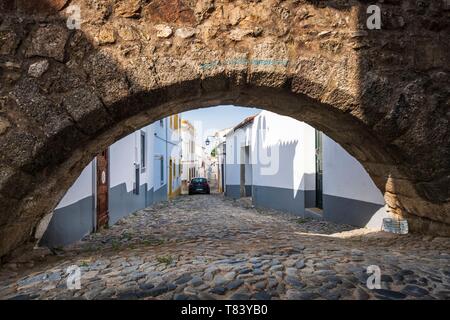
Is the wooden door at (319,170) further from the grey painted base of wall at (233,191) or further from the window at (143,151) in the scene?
the grey painted base of wall at (233,191)

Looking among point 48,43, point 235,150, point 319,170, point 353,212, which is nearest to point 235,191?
point 235,150

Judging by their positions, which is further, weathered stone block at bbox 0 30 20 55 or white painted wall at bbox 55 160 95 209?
white painted wall at bbox 55 160 95 209

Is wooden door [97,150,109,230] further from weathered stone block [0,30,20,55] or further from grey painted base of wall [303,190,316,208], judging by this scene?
grey painted base of wall [303,190,316,208]

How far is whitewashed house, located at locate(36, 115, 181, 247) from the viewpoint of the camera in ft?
12.8

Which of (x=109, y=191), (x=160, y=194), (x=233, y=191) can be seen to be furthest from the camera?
(x=233, y=191)

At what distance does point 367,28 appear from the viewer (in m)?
Result: 2.62

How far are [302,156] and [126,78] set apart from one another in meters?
6.13

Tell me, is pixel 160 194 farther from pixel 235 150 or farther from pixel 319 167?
pixel 319 167

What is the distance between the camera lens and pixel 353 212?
541 cm

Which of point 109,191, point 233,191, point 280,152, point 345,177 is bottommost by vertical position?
point 233,191

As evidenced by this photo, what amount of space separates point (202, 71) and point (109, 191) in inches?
167

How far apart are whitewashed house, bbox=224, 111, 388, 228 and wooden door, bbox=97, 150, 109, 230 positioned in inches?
169

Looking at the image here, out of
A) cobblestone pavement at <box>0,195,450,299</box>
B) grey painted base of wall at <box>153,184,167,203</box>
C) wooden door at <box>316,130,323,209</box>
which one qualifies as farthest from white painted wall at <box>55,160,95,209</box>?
grey painted base of wall at <box>153,184,167,203</box>
